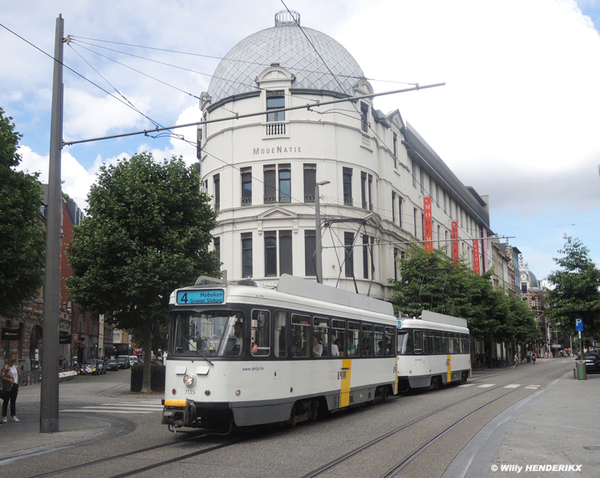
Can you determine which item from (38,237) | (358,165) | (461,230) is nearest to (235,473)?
(38,237)

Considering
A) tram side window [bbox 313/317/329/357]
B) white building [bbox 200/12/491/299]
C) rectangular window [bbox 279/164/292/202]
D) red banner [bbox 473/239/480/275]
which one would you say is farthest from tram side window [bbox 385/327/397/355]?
red banner [bbox 473/239/480/275]

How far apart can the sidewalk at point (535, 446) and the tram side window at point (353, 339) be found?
3799 millimetres

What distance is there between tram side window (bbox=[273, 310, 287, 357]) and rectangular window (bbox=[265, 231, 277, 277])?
75.3 ft

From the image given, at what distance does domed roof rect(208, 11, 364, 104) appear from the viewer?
38.2 metres

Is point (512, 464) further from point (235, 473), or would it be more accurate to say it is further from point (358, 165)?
point (358, 165)

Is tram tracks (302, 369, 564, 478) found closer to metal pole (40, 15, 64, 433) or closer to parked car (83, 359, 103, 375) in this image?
metal pole (40, 15, 64, 433)

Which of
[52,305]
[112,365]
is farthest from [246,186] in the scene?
[112,365]

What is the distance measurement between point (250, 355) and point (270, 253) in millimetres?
24391

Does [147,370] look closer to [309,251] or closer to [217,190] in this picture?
[309,251]

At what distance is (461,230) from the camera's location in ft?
228

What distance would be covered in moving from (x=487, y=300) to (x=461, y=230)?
62.7 ft

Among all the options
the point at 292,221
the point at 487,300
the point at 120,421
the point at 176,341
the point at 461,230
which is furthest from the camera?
the point at 461,230

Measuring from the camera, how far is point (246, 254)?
37031mm

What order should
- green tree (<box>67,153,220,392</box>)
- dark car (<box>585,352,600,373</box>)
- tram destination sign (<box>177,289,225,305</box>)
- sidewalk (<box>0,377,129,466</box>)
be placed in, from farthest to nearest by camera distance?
dark car (<box>585,352,600,373</box>) < green tree (<box>67,153,220,392</box>) < tram destination sign (<box>177,289,225,305</box>) < sidewalk (<box>0,377,129,466</box>)
